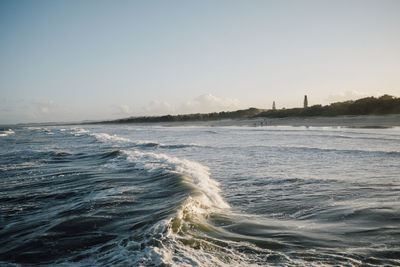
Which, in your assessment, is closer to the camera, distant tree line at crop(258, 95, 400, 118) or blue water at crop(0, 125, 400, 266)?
blue water at crop(0, 125, 400, 266)

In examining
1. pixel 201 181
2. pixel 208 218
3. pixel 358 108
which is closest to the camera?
pixel 208 218

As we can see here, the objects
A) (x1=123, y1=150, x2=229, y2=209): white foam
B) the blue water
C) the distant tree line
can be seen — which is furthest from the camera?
the distant tree line

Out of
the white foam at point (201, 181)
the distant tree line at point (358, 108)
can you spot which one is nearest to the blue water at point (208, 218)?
the white foam at point (201, 181)

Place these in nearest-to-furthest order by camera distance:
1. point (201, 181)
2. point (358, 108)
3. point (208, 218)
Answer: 1. point (208, 218)
2. point (201, 181)
3. point (358, 108)

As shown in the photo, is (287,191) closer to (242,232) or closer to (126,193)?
(242,232)

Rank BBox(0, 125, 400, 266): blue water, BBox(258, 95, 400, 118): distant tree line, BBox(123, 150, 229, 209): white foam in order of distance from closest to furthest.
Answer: BBox(0, 125, 400, 266): blue water < BBox(123, 150, 229, 209): white foam < BBox(258, 95, 400, 118): distant tree line

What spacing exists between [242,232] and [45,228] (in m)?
3.16

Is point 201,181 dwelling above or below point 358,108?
below

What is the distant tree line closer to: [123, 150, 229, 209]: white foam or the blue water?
the blue water

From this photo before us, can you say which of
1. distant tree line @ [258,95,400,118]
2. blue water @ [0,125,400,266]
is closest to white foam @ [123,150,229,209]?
blue water @ [0,125,400,266]

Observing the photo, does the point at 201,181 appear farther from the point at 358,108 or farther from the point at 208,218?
the point at 358,108

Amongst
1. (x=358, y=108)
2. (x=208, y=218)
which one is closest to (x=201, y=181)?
(x=208, y=218)

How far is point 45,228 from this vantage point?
393 centimetres

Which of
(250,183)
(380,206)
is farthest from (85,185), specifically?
(380,206)
